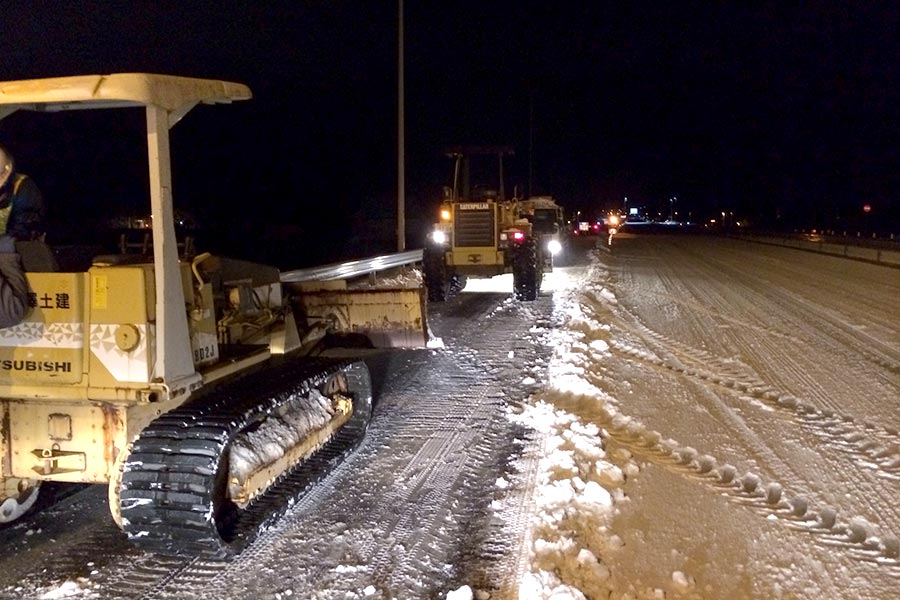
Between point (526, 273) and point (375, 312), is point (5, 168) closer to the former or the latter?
point (375, 312)

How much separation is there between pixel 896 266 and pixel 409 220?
1109 inches

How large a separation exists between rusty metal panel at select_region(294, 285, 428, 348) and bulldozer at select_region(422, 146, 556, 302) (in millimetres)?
7901

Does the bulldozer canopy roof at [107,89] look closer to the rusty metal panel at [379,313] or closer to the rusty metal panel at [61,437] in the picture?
the rusty metal panel at [61,437]

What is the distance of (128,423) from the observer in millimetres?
4961

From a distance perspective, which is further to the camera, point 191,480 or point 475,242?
point 475,242

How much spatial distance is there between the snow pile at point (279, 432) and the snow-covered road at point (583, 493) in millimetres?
473

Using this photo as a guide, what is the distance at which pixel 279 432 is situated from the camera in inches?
237

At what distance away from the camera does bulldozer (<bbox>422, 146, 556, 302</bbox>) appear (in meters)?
17.4

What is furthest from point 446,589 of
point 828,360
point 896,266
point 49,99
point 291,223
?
point 291,223

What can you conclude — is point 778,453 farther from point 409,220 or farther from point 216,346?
point 409,220

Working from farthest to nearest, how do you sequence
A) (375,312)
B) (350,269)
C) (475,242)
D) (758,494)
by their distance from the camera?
(475,242)
(350,269)
(375,312)
(758,494)

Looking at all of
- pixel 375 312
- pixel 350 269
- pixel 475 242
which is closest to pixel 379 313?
pixel 375 312

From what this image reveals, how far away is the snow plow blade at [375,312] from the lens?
9.27 m

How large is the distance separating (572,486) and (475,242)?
515 inches
